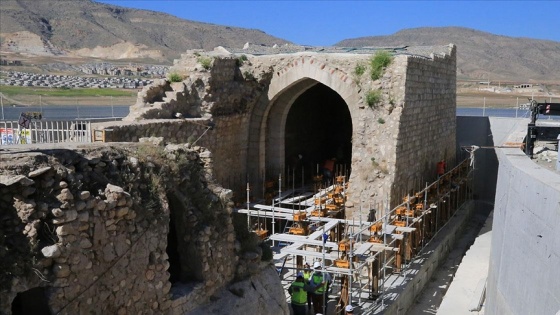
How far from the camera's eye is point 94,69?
190ft

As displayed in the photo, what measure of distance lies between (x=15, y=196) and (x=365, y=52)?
10.6 m

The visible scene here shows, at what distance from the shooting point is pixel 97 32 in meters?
75.7

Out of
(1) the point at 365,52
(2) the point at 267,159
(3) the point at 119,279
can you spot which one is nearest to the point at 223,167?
(2) the point at 267,159

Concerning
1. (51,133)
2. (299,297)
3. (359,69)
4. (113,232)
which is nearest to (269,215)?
(299,297)

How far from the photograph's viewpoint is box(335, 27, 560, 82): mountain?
72.8 meters

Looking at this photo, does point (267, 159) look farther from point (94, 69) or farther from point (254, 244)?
point (94, 69)

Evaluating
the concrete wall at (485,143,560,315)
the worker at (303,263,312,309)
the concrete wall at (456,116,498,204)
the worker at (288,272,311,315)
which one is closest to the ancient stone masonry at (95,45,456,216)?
the worker at (303,263,312,309)

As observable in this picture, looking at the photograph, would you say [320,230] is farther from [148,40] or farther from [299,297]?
[148,40]

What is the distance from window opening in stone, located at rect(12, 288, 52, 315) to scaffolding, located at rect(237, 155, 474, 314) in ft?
12.5

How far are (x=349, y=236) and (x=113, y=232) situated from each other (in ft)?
19.7

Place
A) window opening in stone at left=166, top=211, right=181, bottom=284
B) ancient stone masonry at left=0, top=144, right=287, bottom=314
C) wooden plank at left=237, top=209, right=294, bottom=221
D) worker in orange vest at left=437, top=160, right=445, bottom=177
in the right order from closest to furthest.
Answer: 1. ancient stone masonry at left=0, top=144, right=287, bottom=314
2. window opening in stone at left=166, top=211, right=181, bottom=284
3. wooden plank at left=237, top=209, right=294, bottom=221
4. worker in orange vest at left=437, top=160, right=445, bottom=177

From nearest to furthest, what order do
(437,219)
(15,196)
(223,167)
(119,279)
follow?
(15,196) < (119,279) < (223,167) < (437,219)

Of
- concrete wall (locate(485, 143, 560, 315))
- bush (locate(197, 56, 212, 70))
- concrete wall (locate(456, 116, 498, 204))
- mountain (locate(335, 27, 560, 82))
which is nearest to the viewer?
concrete wall (locate(485, 143, 560, 315))

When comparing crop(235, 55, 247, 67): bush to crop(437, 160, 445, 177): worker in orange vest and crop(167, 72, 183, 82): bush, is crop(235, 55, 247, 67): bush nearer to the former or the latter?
crop(167, 72, 183, 82): bush
